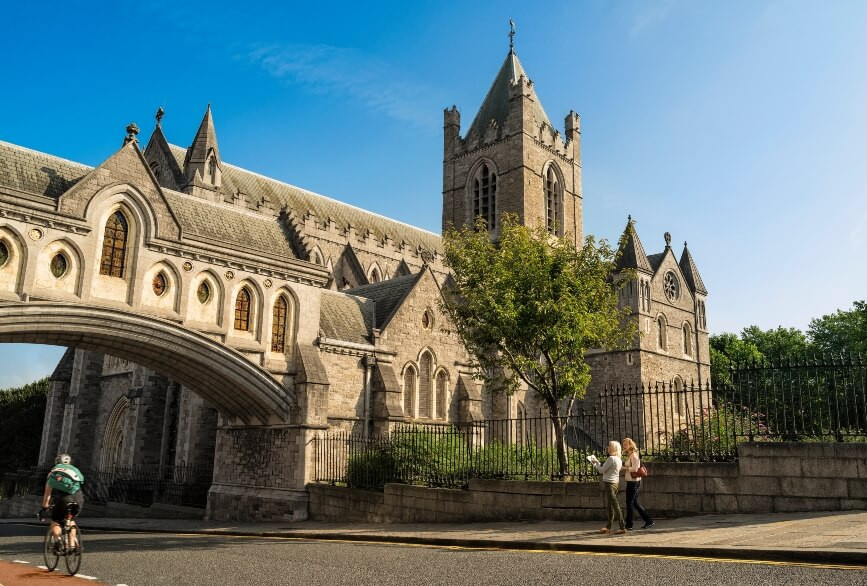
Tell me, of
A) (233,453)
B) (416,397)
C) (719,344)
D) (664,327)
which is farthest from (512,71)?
(233,453)

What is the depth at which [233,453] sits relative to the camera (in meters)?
21.4

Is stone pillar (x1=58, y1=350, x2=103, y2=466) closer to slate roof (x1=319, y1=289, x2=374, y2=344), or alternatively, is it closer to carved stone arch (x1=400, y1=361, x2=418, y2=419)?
slate roof (x1=319, y1=289, x2=374, y2=344)

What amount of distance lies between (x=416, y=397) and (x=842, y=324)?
156 ft

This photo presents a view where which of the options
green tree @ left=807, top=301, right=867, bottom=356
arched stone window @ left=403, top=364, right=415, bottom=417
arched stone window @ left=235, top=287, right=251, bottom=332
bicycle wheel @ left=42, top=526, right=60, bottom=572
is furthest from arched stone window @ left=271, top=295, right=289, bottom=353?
green tree @ left=807, top=301, right=867, bottom=356

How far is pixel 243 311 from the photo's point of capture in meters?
19.1

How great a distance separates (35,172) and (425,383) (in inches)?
549

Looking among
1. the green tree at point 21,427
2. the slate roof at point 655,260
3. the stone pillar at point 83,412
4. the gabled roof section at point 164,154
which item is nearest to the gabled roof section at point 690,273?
the slate roof at point 655,260

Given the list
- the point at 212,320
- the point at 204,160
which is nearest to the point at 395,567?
the point at 212,320

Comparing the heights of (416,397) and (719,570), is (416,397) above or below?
above

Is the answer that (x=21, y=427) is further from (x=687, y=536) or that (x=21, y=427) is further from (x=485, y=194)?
(x=687, y=536)

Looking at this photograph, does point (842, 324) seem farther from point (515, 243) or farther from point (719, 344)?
point (515, 243)

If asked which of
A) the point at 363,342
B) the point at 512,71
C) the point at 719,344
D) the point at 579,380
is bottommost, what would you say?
the point at 579,380

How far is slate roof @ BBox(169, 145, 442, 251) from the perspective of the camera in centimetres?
3784

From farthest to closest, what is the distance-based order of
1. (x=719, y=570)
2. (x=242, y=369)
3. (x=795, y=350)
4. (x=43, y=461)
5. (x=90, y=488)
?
(x=795, y=350) → (x=43, y=461) → (x=90, y=488) → (x=242, y=369) → (x=719, y=570)
